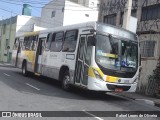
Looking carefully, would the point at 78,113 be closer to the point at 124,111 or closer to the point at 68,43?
the point at 124,111

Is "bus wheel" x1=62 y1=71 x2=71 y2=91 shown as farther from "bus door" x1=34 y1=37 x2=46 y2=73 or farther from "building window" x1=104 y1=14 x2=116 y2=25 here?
"building window" x1=104 y1=14 x2=116 y2=25

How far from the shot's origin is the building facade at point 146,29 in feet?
63.0

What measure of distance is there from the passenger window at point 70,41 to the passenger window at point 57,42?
60 centimetres

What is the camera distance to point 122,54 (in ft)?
45.4

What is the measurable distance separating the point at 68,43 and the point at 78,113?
20.2ft

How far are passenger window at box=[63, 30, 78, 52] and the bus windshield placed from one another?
6.02 ft

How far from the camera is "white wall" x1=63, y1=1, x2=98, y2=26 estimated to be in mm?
44688

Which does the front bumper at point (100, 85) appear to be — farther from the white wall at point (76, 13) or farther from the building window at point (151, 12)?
the white wall at point (76, 13)

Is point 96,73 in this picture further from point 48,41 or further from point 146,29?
point 146,29

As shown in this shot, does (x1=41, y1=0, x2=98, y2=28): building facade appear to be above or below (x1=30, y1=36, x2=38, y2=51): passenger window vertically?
above

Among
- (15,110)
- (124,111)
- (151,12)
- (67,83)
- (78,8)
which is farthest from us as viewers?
(78,8)

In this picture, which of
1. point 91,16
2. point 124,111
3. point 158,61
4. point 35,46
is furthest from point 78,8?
point 124,111

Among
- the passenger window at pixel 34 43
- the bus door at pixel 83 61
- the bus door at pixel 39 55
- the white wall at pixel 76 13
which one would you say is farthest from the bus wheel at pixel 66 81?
the white wall at pixel 76 13

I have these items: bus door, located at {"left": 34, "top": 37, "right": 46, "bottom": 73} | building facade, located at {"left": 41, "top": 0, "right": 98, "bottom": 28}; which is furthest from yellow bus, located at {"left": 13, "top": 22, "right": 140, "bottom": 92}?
building facade, located at {"left": 41, "top": 0, "right": 98, "bottom": 28}
